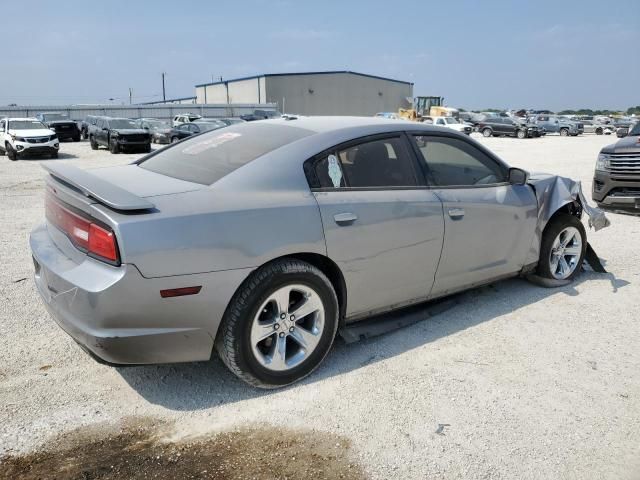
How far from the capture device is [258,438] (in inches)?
106

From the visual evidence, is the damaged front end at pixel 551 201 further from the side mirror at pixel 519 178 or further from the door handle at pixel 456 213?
the door handle at pixel 456 213

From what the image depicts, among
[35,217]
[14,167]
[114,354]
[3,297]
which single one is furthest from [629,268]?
[14,167]

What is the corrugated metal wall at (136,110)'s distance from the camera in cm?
4259

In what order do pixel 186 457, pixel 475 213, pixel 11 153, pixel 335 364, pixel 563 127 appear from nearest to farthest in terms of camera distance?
pixel 186 457 → pixel 335 364 → pixel 475 213 → pixel 11 153 → pixel 563 127

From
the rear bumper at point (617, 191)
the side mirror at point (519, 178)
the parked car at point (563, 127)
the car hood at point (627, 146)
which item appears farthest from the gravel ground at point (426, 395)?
the parked car at point (563, 127)

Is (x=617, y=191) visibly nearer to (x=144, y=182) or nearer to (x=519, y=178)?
(x=519, y=178)

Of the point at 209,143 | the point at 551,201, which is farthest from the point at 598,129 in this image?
the point at 209,143

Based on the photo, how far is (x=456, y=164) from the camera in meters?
4.14

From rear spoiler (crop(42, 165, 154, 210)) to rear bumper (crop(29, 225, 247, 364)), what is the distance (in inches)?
12.1

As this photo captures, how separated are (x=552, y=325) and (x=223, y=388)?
2.57m

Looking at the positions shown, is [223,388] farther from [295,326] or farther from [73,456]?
[73,456]

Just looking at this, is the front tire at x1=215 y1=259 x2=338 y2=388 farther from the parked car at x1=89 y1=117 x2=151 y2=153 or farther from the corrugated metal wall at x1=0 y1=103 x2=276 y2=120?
the corrugated metal wall at x1=0 y1=103 x2=276 y2=120

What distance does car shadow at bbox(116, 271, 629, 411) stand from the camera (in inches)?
122

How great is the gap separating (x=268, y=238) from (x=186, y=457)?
117cm
